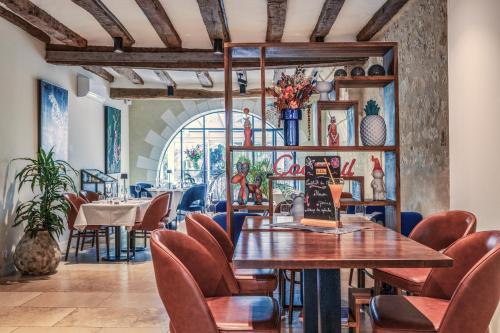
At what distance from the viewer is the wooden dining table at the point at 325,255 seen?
5.55 feet

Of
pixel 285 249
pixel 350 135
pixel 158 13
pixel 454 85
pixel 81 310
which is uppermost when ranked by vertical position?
pixel 158 13

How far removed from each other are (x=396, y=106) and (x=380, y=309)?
6.52 feet

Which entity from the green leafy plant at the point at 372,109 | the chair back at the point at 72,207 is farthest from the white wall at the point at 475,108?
the chair back at the point at 72,207

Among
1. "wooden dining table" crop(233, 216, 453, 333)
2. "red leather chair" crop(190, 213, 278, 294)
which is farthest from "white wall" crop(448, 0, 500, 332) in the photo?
"red leather chair" crop(190, 213, 278, 294)

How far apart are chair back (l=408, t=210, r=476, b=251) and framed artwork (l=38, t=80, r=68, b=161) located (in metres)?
4.91

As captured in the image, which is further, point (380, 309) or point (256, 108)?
point (256, 108)

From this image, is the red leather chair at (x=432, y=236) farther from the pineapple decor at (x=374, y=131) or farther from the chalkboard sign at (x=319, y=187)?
the pineapple decor at (x=374, y=131)

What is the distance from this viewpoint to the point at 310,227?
2.57m

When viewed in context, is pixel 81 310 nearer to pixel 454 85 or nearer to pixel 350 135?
pixel 350 135

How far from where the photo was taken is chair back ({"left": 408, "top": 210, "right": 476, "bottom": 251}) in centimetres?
296

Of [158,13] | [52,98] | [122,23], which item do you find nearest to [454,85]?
[158,13]

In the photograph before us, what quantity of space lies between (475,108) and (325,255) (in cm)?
199

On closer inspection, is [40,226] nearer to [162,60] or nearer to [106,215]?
[106,215]

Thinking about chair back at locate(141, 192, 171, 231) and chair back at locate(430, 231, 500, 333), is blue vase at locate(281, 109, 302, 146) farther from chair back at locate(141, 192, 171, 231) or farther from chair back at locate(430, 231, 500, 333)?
chair back at locate(141, 192, 171, 231)
